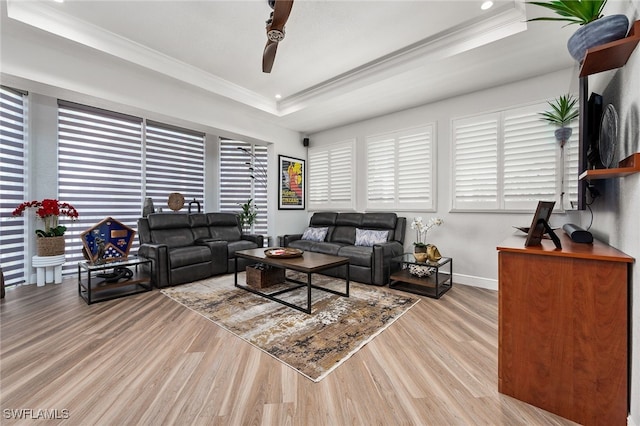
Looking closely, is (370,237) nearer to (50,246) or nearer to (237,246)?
(237,246)

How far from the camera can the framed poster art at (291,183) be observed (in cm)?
549

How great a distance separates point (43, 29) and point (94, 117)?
2062 millimetres

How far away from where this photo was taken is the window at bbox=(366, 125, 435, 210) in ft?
13.7

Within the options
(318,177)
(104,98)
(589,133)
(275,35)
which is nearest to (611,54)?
(589,133)

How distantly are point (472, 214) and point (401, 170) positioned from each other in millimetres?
1337

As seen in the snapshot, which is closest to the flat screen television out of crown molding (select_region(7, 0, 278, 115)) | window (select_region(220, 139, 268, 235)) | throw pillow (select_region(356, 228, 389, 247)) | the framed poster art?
throw pillow (select_region(356, 228, 389, 247))

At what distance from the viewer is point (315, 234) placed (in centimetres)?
498

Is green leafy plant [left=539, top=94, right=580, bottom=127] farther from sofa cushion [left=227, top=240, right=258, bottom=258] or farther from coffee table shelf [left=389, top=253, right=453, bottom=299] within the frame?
sofa cushion [left=227, top=240, right=258, bottom=258]

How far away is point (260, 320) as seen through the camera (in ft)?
8.33

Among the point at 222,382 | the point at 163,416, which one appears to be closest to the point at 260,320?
the point at 222,382

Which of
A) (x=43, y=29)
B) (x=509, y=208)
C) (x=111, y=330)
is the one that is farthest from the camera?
(x=509, y=208)

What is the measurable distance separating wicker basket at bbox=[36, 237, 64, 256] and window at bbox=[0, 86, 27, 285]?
322mm

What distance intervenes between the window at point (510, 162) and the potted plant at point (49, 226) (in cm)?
581

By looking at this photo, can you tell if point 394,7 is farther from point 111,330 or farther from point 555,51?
point 111,330
